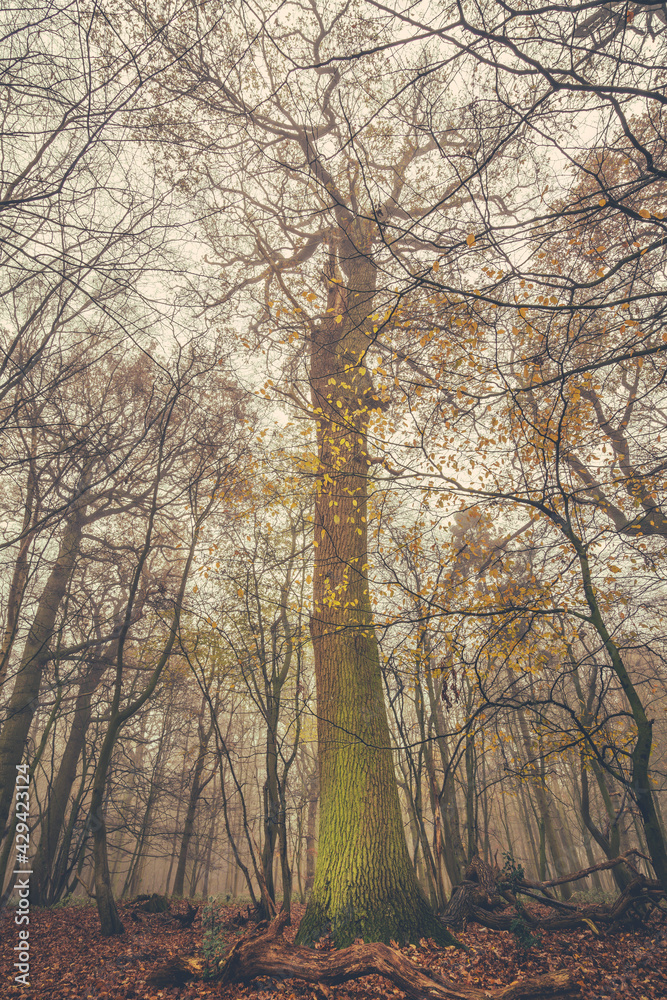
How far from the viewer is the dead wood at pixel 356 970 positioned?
2.54 meters

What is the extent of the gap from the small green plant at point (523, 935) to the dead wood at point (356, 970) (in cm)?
75

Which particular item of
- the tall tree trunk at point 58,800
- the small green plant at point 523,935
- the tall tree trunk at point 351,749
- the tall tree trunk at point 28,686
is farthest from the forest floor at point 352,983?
the tall tree trunk at point 58,800

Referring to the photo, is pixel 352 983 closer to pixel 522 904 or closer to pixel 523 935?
pixel 523 935

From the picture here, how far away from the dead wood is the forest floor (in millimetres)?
94

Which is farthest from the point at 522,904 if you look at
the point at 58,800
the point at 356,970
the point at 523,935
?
the point at 58,800

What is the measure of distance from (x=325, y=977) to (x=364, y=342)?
23.1 feet

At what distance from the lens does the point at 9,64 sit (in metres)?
2.35

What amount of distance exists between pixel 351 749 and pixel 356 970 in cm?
157

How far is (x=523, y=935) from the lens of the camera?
3.50m

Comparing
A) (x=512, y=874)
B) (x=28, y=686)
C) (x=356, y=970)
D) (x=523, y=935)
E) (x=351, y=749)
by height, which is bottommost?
(x=523, y=935)

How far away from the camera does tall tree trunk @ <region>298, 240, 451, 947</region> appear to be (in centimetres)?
346

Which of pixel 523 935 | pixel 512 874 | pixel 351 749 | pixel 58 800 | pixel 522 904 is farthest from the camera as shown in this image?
pixel 58 800

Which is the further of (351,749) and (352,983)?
(351,749)

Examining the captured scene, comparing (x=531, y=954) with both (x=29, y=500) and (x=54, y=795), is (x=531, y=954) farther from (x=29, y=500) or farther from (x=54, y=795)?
(x=54, y=795)
